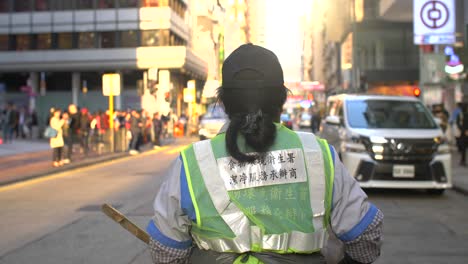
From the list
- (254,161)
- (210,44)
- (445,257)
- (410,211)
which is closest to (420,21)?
(410,211)

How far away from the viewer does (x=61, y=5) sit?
174ft

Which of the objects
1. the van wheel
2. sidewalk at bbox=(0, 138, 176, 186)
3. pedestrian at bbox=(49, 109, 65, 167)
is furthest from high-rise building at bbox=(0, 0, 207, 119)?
the van wheel

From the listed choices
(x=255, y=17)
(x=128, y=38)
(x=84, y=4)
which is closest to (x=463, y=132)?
(x=128, y=38)

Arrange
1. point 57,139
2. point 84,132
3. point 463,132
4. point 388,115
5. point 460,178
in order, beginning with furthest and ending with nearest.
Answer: point 84,132 → point 57,139 → point 463,132 → point 460,178 → point 388,115

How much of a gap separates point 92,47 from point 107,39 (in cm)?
148

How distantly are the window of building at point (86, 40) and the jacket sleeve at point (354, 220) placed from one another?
52.4 m

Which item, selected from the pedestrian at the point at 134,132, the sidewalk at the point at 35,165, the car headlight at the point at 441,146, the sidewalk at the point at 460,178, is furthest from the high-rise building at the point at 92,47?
the car headlight at the point at 441,146

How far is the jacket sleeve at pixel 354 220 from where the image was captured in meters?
2.10

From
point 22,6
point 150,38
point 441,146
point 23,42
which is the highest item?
point 22,6

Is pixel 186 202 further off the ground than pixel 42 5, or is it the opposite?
pixel 42 5

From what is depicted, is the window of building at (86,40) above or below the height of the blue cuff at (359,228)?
above

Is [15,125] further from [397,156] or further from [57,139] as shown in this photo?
[397,156]

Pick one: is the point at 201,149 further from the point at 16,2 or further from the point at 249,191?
the point at 16,2

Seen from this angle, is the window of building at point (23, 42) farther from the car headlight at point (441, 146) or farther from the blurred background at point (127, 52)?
the car headlight at point (441, 146)
